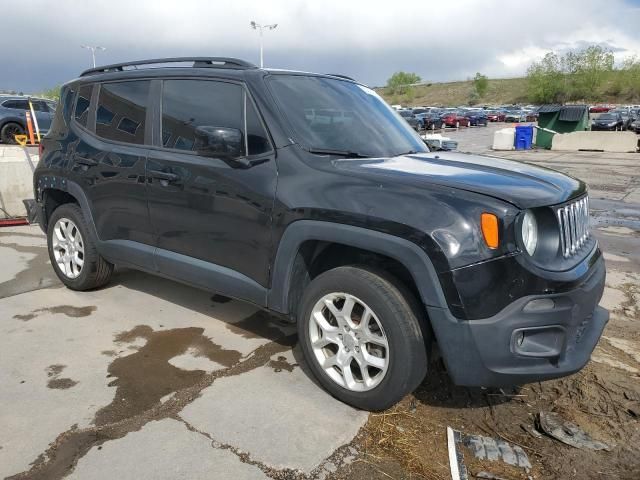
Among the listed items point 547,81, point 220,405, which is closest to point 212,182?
point 220,405

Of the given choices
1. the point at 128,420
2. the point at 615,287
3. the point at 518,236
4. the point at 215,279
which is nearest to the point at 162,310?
the point at 215,279

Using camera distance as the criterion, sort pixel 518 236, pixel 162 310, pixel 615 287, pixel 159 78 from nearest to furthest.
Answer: pixel 518 236 < pixel 159 78 < pixel 162 310 < pixel 615 287

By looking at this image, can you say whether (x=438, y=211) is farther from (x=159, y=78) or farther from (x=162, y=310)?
(x=162, y=310)

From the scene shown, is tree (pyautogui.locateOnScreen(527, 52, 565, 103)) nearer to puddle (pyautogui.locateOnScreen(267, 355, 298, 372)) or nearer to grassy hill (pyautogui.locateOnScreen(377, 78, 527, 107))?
grassy hill (pyautogui.locateOnScreen(377, 78, 527, 107))

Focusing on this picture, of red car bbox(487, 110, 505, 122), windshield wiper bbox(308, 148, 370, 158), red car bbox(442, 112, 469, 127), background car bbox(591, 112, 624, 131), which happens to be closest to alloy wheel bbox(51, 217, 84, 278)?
windshield wiper bbox(308, 148, 370, 158)

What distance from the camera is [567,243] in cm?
266

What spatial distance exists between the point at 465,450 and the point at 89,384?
2193 mm

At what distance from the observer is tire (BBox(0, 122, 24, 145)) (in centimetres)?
1694

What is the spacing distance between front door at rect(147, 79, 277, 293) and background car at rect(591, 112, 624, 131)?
32665mm

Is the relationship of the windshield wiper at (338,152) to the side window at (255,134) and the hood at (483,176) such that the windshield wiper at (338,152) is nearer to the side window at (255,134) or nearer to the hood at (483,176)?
the hood at (483,176)

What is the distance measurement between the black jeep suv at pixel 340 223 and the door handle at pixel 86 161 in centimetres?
2

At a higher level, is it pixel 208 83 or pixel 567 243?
pixel 208 83

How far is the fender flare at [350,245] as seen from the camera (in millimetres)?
2428

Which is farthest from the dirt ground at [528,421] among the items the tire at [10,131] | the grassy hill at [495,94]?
the grassy hill at [495,94]
